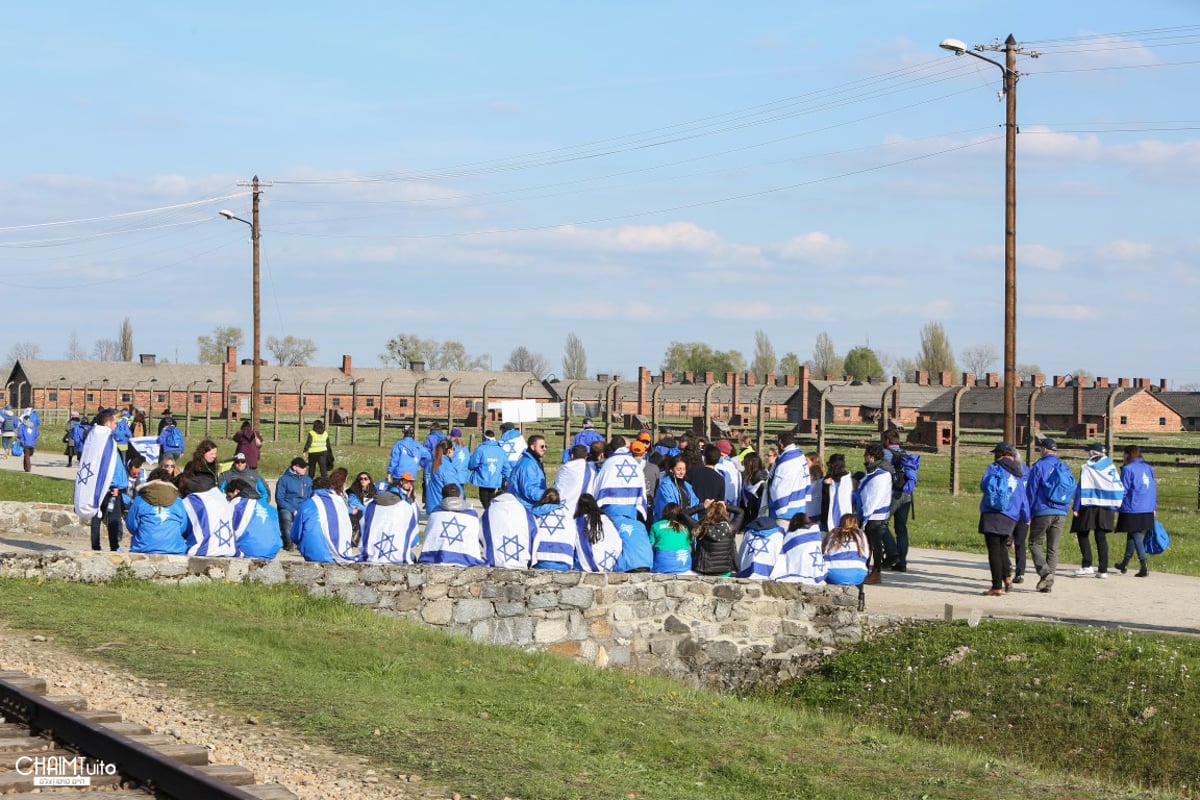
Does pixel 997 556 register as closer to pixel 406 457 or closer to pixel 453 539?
pixel 453 539

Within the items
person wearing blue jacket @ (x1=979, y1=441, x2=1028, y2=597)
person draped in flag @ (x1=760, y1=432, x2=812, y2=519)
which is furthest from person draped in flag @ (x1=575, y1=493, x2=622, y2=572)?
person wearing blue jacket @ (x1=979, y1=441, x2=1028, y2=597)

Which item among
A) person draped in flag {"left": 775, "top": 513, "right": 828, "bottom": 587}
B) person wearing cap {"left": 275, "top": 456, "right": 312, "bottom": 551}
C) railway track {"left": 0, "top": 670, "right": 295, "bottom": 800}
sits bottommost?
railway track {"left": 0, "top": 670, "right": 295, "bottom": 800}

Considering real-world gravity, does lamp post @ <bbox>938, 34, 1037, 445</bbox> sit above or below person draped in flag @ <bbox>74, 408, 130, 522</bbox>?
above

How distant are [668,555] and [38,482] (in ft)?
63.5

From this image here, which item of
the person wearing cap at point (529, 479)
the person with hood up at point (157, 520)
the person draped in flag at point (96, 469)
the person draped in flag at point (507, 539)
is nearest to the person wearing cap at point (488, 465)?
the person wearing cap at point (529, 479)

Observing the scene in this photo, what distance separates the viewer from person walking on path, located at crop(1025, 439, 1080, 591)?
1686cm

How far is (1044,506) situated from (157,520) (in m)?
9.91

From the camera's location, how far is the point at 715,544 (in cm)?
1493

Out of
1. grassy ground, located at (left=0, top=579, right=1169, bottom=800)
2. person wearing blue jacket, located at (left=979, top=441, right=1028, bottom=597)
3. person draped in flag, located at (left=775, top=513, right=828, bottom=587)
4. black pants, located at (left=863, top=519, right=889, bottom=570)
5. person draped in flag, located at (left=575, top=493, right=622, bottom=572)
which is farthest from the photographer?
black pants, located at (left=863, top=519, right=889, bottom=570)

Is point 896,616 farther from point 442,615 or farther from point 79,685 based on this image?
point 79,685

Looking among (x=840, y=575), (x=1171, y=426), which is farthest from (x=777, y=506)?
(x=1171, y=426)

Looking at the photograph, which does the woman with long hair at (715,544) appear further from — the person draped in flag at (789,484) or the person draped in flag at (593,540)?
the person draped in flag at (789,484)

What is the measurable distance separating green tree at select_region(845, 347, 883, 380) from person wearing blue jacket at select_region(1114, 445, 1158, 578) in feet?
440

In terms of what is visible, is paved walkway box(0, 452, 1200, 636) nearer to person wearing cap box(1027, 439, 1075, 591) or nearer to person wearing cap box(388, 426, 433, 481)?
person wearing cap box(1027, 439, 1075, 591)
